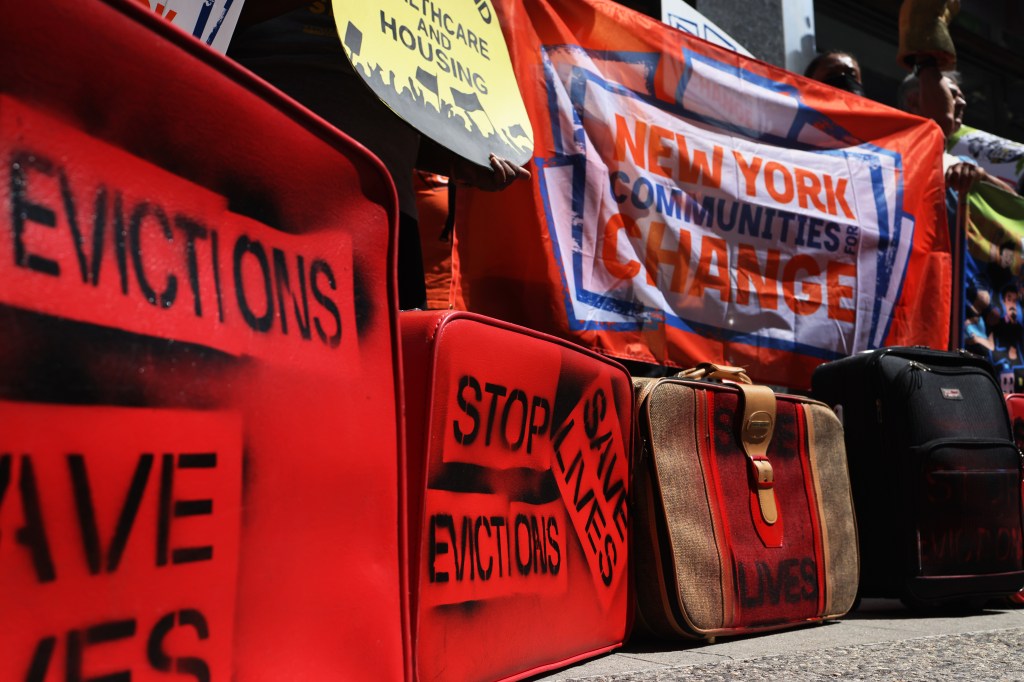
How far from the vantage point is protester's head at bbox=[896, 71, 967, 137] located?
11.4 ft

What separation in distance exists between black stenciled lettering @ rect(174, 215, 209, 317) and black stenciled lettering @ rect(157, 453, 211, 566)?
12cm

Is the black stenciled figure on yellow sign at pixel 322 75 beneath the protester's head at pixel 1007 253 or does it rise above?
beneath

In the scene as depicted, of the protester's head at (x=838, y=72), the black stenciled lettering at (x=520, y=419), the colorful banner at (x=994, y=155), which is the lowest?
the black stenciled lettering at (x=520, y=419)

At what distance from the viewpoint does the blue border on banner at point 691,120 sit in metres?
Result: 2.42

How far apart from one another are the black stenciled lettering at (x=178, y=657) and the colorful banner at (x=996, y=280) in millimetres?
3388

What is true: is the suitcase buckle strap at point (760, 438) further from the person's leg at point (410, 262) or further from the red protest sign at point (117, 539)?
the red protest sign at point (117, 539)

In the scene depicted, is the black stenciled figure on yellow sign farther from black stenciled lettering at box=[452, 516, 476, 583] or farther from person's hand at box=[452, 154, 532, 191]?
black stenciled lettering at box=[452, 516, 476, 583]

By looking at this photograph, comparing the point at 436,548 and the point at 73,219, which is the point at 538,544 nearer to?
the point at 436,548

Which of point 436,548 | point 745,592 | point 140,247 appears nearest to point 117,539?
point 140,247

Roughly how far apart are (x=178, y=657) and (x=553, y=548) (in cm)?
75

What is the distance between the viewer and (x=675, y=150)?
2701 millimetres

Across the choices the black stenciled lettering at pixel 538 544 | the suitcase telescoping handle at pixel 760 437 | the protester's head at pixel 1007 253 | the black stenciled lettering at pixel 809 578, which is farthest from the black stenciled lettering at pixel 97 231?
the protester's head at pixel 1007 253

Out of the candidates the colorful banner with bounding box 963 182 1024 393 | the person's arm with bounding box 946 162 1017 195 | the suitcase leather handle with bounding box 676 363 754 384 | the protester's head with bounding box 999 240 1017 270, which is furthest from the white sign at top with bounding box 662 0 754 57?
the suitcase leather handle with bounding box 676 363 754 384

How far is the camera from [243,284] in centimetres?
83
